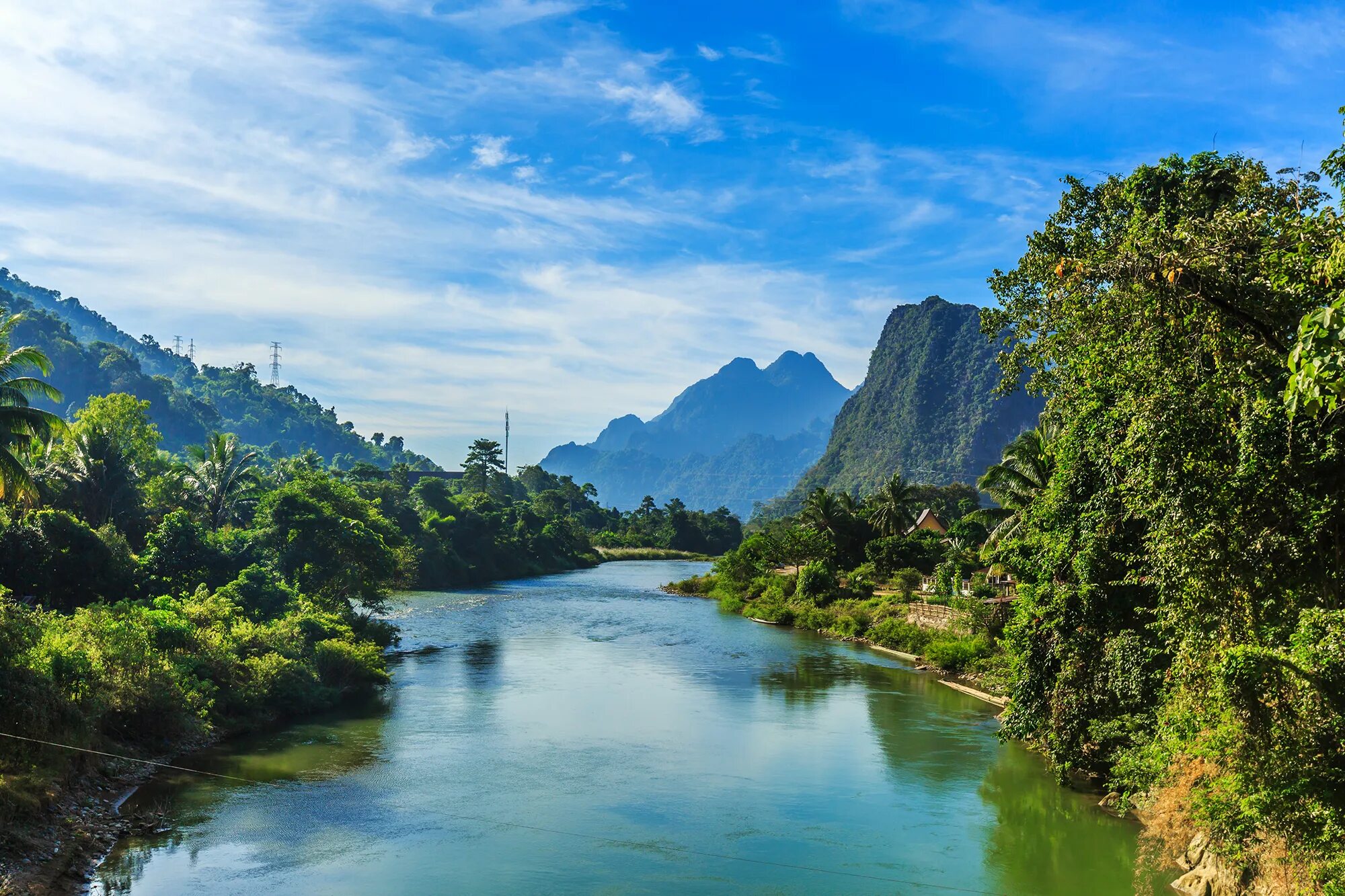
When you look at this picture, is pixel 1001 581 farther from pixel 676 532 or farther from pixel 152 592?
pixel 676 532

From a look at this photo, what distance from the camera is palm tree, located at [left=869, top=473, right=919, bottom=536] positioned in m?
59.5

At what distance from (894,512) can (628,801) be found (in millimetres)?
44499

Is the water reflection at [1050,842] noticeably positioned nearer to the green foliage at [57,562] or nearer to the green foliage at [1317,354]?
the green foliage at [1317,354]

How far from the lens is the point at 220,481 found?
4409 cm

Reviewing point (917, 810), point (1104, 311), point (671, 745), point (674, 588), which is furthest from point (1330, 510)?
point (674, 588)

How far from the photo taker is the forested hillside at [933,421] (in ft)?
537

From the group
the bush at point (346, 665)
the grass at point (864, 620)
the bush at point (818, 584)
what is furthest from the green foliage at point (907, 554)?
the bush at point (346, 665)

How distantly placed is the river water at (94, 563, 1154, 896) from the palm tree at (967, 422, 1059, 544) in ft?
22.1

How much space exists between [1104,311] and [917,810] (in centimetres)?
1093

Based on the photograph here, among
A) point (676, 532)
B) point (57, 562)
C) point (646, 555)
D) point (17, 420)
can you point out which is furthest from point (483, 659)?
point (676, 532)

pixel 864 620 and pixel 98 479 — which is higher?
pixel 98 479

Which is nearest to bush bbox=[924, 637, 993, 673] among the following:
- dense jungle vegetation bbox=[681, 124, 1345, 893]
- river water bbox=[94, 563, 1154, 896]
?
river water bbox=[94, 563, 1154, 896]

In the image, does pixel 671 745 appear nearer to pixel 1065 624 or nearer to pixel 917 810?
pixel 917 810

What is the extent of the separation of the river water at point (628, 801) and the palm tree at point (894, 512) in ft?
90.7
